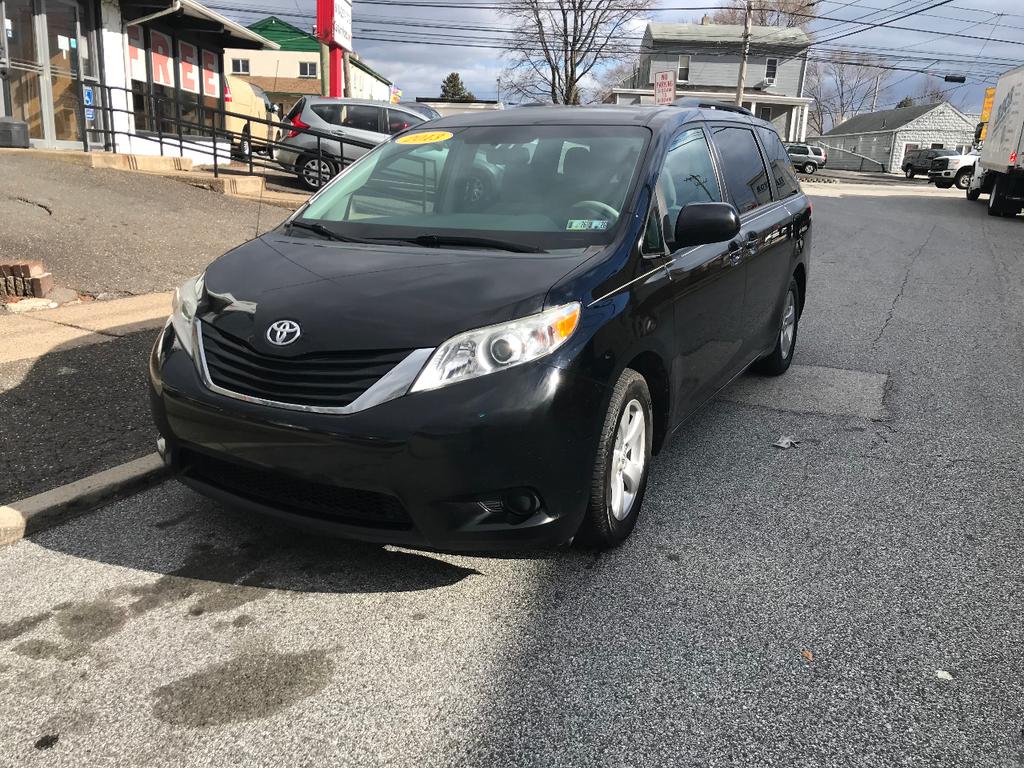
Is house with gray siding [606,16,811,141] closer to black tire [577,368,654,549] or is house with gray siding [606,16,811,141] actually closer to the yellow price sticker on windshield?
the yellow price sticker on windshield

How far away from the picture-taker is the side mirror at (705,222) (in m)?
3.64

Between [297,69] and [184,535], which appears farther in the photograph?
[297,69]

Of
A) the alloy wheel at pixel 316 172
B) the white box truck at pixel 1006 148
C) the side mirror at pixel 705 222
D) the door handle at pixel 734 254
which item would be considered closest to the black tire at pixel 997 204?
the white box truck at pixel 1006 148

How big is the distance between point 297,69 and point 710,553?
59719 mm

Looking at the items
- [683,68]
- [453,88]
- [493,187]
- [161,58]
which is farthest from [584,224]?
[453,88]

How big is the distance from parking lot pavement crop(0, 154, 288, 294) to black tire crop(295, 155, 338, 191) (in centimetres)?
213

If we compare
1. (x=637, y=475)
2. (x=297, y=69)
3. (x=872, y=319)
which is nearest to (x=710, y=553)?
(x=637, y=475)

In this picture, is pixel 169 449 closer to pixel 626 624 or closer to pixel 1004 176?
pixel 626 624

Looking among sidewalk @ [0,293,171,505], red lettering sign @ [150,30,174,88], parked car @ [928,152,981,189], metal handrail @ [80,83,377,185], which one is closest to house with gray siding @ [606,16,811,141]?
parked car @ [928,152,981,189]

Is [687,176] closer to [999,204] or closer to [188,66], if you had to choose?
[188,66]

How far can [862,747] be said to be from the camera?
7.76 feet

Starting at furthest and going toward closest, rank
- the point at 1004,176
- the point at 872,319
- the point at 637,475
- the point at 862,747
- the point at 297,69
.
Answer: the point at 297,69, the point at 1004,176, the point at 872,319, the point at 637,475, the point at 862,747

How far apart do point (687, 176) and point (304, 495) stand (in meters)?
2.46

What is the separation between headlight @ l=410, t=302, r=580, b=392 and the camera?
2.79 metres
